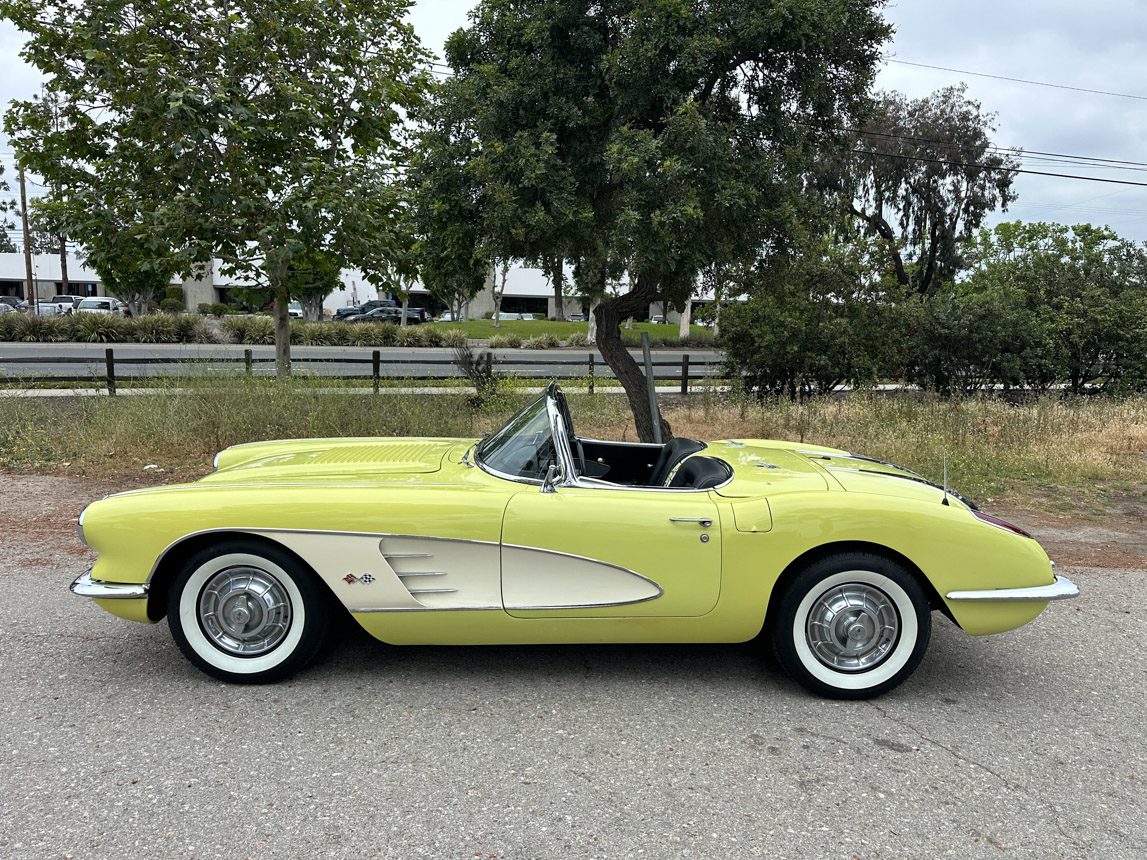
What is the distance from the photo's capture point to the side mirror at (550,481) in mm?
3465

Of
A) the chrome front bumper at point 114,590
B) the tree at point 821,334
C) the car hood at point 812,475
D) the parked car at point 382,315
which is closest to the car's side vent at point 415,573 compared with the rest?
the chrome front bumper at point 114,590

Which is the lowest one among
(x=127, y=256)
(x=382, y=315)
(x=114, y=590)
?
(x=114, y=590)

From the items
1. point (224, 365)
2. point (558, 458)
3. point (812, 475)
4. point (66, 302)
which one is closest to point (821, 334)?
point (224, 365)

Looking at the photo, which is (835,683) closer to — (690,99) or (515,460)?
(515,460)

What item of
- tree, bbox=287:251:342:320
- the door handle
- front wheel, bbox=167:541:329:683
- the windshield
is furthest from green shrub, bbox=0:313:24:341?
the door handle

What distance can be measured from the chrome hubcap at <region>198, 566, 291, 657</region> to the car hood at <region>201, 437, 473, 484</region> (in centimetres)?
46

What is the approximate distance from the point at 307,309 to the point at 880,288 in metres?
45.7

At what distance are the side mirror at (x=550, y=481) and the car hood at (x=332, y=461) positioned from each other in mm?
606

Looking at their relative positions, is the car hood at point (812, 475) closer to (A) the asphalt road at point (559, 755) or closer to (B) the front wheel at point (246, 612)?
(A) the asphalt road at point (559, 755)

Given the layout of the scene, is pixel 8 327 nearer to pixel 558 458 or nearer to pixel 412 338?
pixel 412 338

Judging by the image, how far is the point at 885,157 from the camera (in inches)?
1235

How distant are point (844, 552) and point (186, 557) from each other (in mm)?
2749

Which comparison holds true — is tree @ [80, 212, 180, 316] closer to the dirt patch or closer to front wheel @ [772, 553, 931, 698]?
front wheel @ [772, 553, 931, 698]

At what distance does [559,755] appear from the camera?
2943 millimetres
